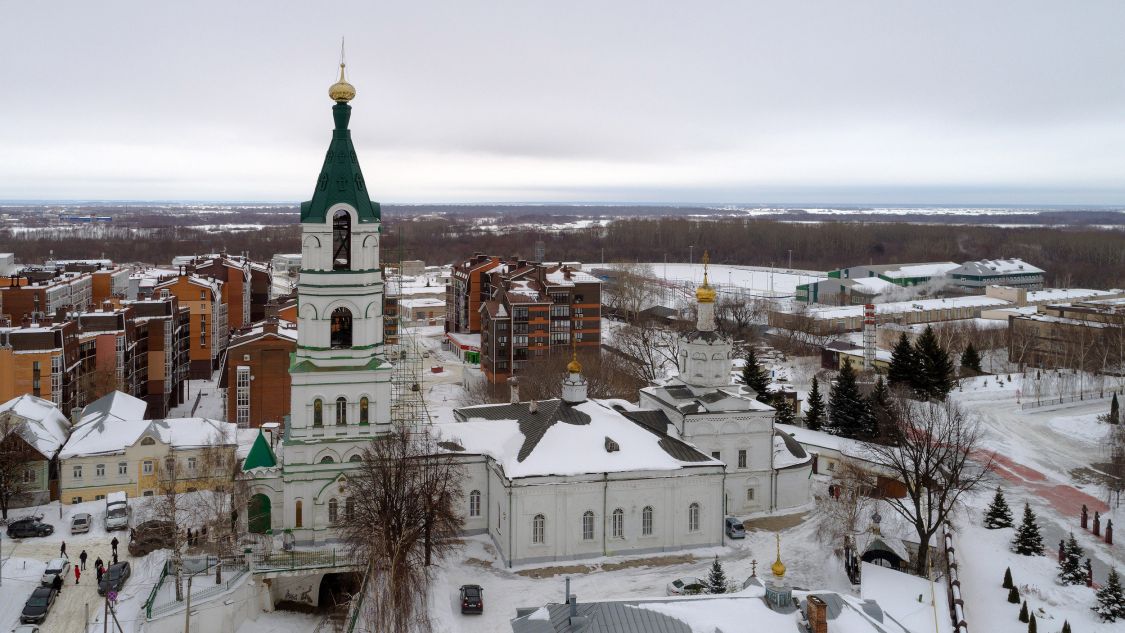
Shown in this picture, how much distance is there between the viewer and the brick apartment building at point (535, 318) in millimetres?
58656

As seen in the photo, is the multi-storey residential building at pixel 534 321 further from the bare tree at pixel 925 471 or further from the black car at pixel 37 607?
the black car at pixel 37 607

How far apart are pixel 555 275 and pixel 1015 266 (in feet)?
236

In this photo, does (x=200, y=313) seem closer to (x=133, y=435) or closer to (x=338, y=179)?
(x=133, y=435)

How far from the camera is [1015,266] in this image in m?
110

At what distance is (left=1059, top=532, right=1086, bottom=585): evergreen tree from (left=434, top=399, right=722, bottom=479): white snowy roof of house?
10.3m

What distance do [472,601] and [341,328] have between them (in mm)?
8978

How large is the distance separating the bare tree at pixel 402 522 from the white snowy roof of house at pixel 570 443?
214 cm

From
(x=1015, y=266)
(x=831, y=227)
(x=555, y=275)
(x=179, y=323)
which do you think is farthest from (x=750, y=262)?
(x=179, y=323)

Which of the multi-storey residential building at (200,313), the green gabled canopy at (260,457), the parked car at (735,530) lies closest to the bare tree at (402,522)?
the green gabled canopy at (260,457)

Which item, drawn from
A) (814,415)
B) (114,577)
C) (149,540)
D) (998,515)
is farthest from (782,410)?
(114,577)

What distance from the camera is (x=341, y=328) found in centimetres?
2639

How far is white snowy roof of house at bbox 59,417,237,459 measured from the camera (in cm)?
3247

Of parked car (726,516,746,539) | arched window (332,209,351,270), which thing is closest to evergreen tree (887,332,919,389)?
parked car (726,516,746,539)

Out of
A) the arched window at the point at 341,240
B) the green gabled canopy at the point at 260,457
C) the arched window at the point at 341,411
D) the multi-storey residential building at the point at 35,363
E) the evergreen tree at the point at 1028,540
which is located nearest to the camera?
the arched window at the point at 341,240
